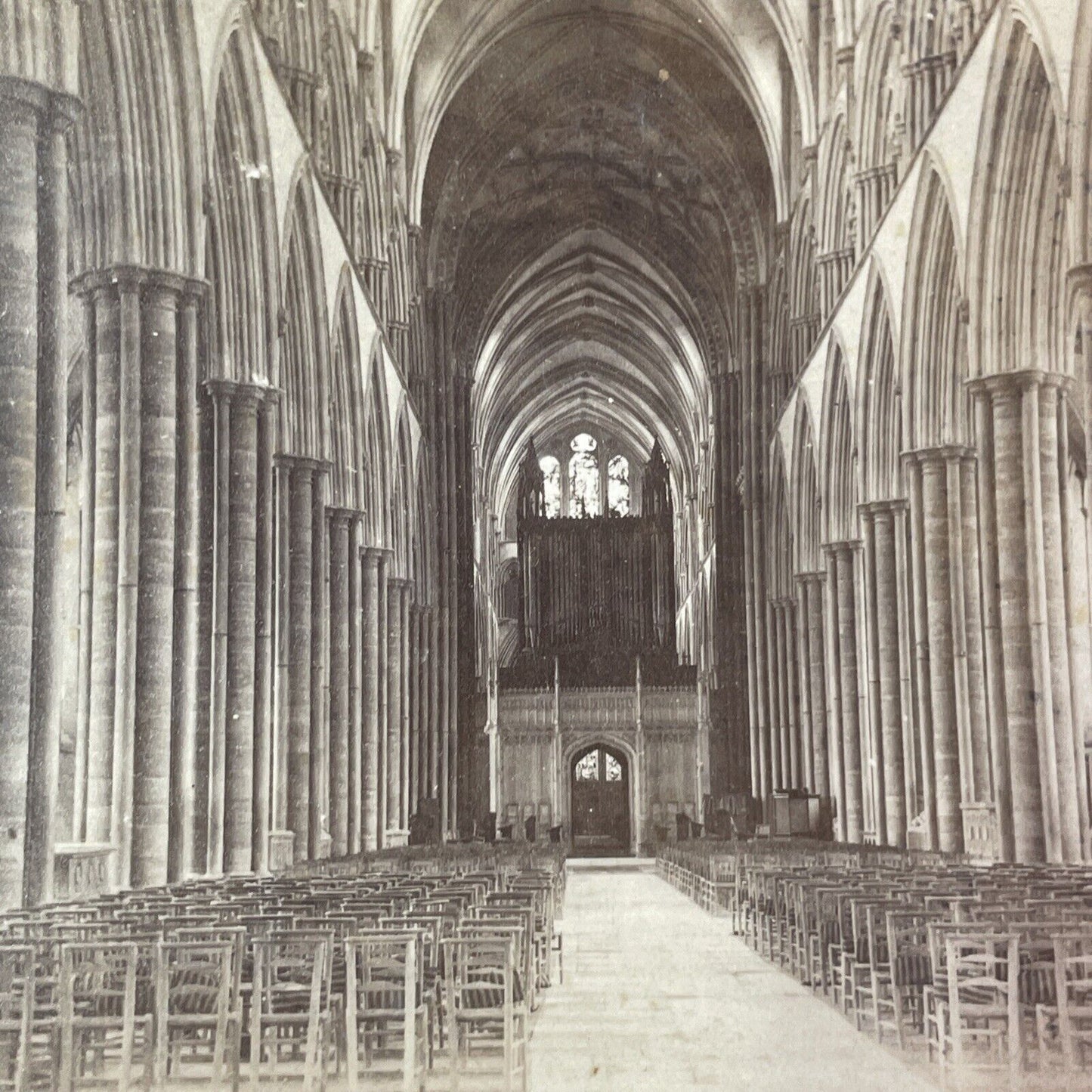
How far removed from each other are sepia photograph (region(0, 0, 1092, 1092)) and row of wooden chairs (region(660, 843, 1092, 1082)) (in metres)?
0.06

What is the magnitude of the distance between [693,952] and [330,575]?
1368 cm

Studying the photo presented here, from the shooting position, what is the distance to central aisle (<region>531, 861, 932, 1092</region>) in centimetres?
789

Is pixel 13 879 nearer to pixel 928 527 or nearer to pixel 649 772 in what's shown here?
pixel 928 527

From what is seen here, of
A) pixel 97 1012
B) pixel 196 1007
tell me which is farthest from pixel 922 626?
pixel 97 1012

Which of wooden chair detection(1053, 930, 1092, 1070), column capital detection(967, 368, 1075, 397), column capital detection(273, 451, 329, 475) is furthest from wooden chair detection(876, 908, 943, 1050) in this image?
column capital detection(273, 451, 329, 475)

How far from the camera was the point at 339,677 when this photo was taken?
26.6 meters

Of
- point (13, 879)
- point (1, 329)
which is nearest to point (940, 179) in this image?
point (1, 329)

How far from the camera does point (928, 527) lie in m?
22.6

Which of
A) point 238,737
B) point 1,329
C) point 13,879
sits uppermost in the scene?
point 1,329

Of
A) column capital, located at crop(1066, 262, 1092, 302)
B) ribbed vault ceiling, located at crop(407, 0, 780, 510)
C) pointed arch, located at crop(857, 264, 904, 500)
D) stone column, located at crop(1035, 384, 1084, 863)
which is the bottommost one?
stone column, located at crop(1035, 384, 1084, 863)

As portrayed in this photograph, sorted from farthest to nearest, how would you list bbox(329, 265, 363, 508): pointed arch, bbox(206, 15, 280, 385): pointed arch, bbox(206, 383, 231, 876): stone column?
bbox(329, 265, 363, 508): pointed arch < bbox(206, 15, 280, 385): pointed arch < bbox(206, 383, 231, 876): stone column

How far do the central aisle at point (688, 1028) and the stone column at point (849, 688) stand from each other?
1290 cm

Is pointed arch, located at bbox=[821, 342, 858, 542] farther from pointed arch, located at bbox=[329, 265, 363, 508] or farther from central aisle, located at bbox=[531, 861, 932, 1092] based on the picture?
central aisle, located at bbox=[531, 861, 932, 1092]

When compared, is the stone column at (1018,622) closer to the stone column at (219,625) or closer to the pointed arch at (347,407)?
the stone column at (219,625)
